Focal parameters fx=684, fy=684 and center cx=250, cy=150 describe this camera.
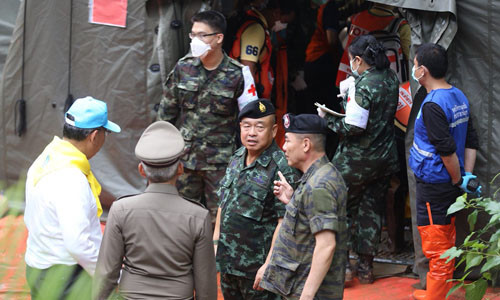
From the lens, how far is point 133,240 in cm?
315

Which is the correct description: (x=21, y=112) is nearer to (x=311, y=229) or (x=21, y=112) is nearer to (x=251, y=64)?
(x=251, y=64)

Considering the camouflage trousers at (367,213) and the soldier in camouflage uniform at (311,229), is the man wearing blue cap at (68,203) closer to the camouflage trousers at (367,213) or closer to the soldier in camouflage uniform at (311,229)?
the soldier in camouflage uniform at (311,229)

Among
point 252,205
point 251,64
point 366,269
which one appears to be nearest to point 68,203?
point 252,205

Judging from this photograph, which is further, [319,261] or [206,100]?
[206,100]

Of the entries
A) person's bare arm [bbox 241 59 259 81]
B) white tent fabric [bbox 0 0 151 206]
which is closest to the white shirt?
person's bare arm [bbox 241 59 259 81]

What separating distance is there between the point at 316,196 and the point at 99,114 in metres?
1.24

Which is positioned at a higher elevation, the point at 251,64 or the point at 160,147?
the point at 251,64

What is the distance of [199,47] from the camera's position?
5.50 meters

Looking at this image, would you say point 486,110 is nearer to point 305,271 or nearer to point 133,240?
point 305,271

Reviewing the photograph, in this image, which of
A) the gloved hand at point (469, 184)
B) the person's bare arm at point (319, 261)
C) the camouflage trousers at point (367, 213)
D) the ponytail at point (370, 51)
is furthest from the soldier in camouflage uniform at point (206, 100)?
the person's bare arm at point (319, 261)

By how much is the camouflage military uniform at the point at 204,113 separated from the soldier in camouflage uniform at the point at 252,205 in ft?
4.75

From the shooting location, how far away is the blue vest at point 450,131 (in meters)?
4.69

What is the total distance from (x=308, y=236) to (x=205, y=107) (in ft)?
7.85

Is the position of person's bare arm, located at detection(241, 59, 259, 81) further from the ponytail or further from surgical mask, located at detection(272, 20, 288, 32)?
the ponytail
